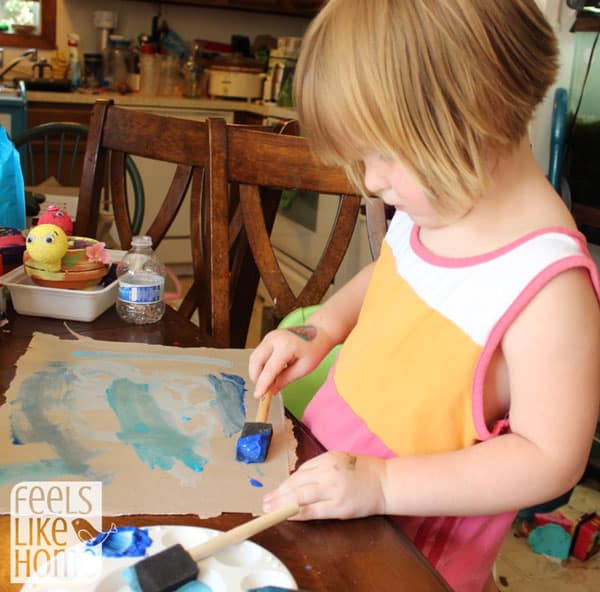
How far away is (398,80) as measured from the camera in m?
0.58

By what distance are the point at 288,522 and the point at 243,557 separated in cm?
7

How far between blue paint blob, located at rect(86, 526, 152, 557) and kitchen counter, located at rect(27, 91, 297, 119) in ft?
8.90

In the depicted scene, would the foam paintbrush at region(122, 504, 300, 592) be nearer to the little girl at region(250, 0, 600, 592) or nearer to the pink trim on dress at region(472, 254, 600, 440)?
the little girl at region(250, 0, 600, 592)

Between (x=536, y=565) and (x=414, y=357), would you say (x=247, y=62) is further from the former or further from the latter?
(x=414, y=357)

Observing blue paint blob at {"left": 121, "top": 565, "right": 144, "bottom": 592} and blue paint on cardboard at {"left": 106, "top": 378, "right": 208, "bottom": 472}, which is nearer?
blue paint blob at {"left": 121, "top": 565, "right": 144, "bottom": 592}

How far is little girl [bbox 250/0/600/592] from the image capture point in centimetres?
58

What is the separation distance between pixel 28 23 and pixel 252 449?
3.59m

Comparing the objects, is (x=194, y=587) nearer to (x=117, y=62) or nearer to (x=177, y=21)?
(x=117, y=62)

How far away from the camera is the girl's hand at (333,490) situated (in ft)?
1.90

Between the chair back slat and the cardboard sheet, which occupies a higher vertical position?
the chair back slat

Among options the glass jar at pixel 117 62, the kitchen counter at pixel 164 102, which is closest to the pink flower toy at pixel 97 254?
the kitchen counter at pixel 164 102

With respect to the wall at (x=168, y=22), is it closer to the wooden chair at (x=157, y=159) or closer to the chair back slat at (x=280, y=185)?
the wooden chair at (x=157, y=159)

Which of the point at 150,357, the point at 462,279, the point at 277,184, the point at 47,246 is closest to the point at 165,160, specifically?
the point at 277,184

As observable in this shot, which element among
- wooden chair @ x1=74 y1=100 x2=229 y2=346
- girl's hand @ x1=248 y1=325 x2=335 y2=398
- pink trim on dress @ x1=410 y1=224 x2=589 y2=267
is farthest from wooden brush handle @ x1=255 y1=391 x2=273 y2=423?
wooden chair @ x1=74 y1=100 x2=229 y2=346
